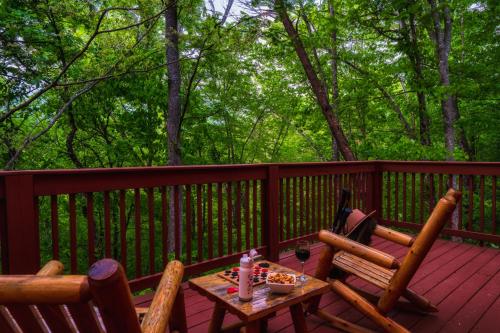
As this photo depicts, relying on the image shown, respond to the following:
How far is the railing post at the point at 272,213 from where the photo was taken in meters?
3.44

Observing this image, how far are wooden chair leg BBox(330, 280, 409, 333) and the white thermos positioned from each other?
86cm

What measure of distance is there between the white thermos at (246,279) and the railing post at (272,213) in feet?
5.91

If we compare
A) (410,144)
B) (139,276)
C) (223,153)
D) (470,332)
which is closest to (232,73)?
(223,153)

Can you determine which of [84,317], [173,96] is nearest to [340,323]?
[84,317]

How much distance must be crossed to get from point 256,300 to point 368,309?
0.87m

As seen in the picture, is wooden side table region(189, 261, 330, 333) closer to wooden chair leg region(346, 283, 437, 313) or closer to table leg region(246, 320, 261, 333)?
A: table leg region(246, 320, 261, 333)

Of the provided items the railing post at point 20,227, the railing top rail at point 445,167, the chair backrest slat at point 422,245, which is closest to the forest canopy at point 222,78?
the railing top rail at point 445,167

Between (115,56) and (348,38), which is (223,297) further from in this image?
(348,38)

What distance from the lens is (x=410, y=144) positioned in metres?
7.50

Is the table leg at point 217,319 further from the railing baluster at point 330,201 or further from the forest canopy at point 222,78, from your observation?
the forest canopy at point 222,78

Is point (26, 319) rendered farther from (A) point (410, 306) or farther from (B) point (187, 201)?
(A) point (410, 306)

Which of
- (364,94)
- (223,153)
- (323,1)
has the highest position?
(323,1)

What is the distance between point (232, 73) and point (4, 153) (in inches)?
208

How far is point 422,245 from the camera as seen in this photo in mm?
1950
